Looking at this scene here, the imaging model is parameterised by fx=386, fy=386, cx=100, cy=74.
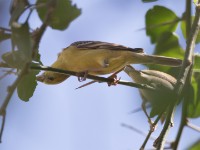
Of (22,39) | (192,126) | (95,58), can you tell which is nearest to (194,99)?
(192,126)

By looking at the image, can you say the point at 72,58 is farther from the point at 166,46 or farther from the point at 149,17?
the point at 166,46

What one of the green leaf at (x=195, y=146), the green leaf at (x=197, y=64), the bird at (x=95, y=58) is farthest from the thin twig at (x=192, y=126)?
the bird at (x=95, y=58)

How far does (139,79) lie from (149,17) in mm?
209

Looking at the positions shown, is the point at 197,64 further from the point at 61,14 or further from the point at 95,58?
the point at 95,58

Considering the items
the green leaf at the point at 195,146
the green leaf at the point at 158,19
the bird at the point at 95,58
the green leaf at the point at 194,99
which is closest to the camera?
the green leaf at the point at 195,146

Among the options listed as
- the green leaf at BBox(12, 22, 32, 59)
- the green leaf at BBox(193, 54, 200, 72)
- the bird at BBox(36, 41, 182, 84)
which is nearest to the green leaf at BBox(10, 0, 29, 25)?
the green leaf at BBox(12, 22, 32, 59)

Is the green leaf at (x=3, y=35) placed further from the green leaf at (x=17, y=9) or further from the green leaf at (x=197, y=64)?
the green leaf at (x=197, y=64)

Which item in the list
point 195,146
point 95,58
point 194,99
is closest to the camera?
point 195,146

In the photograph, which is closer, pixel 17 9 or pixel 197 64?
pixel 17 9

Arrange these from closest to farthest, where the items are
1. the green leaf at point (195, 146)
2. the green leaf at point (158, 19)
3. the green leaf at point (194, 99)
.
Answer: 1. the green leaf at point (195, 146)
2. the green leaf at point (194, 99)
3. the green leaf at point (158, 19)

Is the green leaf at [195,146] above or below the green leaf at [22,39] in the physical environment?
below

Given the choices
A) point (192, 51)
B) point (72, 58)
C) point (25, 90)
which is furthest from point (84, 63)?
point (192, 51)

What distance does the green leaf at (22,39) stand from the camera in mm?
835

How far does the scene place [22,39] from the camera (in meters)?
0.85
